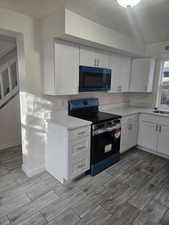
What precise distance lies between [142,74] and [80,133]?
2.34 m

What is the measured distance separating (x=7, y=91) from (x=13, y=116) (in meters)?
0.74

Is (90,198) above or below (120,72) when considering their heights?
below

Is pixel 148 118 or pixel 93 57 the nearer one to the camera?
pixel 93 57

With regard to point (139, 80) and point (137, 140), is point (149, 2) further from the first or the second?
point (137, 140)

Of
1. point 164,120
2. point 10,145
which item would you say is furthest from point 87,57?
point 10,145

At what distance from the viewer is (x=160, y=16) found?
7.19 ft

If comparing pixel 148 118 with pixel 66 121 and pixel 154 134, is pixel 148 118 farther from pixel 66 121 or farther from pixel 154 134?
pixel 66 121

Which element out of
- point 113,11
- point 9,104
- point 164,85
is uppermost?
point 113,11

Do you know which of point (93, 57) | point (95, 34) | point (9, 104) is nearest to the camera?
point (95, 34)

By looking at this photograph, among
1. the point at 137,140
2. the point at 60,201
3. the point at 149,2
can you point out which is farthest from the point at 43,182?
the point at 149,2

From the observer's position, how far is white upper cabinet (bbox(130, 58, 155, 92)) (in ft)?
11.2

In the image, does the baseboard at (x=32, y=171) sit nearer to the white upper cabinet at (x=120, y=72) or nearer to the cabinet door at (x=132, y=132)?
the cabinet door at (x=132, y=132)

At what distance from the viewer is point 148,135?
324 cm

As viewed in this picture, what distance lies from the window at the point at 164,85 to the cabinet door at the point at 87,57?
1.99 m
